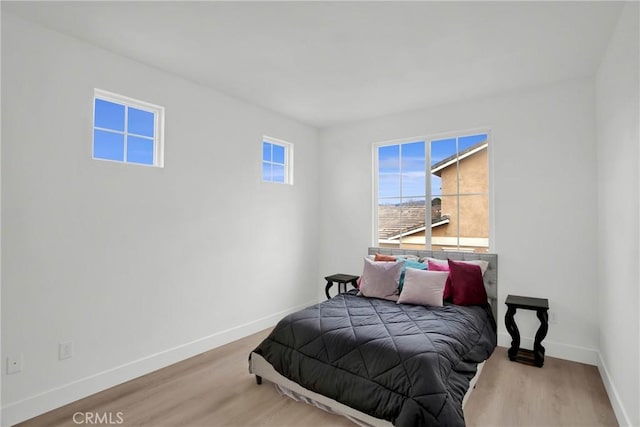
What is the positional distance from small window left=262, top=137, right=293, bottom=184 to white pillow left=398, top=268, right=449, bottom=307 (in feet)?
6.92

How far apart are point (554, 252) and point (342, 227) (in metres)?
2.48

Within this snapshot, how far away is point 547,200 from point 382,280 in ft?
5.93

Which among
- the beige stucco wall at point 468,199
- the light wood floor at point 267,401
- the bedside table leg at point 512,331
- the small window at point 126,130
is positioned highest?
the small window at point 126,130

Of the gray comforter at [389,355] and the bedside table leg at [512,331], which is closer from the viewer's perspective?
the gray comforter at [389,355]

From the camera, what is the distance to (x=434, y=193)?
4.21 metres

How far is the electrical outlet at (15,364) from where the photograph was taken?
2238mm

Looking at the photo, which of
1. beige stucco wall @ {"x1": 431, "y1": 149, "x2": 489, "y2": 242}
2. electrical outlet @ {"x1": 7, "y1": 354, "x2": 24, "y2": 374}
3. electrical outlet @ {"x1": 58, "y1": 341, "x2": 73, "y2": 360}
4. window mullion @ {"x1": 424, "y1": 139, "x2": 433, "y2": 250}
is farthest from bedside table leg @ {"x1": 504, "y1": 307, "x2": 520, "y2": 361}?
electrical outlet @ {"x1": 7, "y1": 354, "x2": 24, "y2": 374}

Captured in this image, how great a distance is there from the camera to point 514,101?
11.9 feet

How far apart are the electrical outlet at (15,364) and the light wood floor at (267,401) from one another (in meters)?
0.36

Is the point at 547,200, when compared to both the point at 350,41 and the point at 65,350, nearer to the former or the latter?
the point at 350,41

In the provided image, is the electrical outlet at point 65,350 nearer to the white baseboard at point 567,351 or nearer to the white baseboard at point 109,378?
the white baseboard at point 109,378

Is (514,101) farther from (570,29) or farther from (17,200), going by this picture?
(17,200)

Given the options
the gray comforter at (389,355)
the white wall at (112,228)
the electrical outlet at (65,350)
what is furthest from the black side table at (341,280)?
the electrical outlet at (65,350)

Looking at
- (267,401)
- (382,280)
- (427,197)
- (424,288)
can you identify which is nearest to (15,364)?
(267,401)
